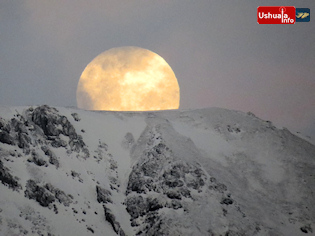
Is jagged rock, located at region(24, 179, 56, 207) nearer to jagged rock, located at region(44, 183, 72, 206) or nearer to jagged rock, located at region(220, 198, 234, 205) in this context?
jagged rock, located at region(44, 183, 72, 206)

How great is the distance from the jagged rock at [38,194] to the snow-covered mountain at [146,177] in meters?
0.12

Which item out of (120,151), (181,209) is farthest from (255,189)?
(120,151)

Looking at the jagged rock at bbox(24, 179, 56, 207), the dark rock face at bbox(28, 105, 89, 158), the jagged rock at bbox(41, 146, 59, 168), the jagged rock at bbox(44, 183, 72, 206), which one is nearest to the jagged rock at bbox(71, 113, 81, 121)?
the dark rock face at bbox(28, 105, 89, 158)

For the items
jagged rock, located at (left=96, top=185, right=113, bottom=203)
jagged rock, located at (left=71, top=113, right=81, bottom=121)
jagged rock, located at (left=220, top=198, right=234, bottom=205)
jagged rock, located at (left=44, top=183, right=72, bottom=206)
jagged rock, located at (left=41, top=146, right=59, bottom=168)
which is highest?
jagged rock, located at (left=71, top=113, right=81, bottom=121)

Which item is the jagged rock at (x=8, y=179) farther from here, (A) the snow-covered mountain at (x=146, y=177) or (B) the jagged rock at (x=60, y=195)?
(B) the jagged rock at (x=60, y=195)

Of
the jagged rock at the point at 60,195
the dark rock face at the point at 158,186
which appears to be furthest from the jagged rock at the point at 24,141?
the dark rock face at the point at 158,186

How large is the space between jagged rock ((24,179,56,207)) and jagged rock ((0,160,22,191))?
1.22 m

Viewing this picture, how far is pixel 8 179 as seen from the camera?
136ft

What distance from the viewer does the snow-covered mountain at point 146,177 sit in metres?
42.7

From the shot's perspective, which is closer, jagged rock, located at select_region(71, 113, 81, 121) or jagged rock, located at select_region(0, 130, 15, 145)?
jagged rock, located at select_region(0, 130, 15, 145)

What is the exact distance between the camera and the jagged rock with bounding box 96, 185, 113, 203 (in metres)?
48.0

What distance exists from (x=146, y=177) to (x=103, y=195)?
7.40 m

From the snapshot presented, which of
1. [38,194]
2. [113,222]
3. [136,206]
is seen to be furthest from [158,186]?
[38,194]

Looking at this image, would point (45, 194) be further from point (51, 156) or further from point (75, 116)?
point (75, 116)
